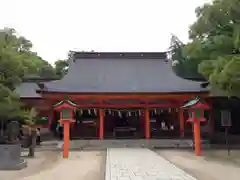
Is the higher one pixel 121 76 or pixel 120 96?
pixel 121 76

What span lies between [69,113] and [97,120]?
7093 mm

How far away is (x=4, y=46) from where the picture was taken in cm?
1312

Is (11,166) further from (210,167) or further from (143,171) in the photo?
(210,167)

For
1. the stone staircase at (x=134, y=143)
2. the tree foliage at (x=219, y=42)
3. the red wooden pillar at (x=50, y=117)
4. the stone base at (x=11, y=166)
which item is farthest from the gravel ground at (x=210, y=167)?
the red wooden pillar at (x=50, y=117)

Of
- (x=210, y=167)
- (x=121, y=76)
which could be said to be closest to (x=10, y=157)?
(x=210, y=167)

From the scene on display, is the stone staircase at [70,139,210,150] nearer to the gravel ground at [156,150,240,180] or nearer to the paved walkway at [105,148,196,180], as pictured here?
the gravel ground at [156,150,240,180]

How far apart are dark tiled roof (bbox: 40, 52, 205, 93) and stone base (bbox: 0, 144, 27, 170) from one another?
8338 millimetres

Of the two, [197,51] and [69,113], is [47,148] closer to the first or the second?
[69,113]

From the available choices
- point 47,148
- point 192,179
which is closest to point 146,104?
point 47,148

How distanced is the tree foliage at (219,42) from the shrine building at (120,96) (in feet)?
15.9

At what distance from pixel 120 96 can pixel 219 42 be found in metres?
7.78

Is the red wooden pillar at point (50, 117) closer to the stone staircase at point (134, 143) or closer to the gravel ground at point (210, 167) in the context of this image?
the stone staircase at point (134, 143)

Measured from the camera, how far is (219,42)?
47.1 feet

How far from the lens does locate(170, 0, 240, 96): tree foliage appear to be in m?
12.8
